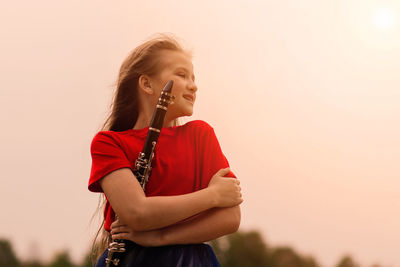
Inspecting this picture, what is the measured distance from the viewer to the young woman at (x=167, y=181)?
10.4 feet

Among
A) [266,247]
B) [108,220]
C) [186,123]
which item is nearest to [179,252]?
[108,220]

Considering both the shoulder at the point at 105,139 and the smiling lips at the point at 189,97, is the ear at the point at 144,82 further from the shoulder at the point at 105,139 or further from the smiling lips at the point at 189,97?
the shoulder at the point at 105,139

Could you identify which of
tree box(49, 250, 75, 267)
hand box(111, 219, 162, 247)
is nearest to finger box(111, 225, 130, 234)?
hand box(111, 219, 162, 247)

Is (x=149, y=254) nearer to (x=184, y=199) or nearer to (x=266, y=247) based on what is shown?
(x=184, y=199)

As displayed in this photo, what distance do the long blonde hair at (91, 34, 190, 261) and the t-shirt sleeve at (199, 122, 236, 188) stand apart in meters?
0.67

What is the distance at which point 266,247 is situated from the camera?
150 ft

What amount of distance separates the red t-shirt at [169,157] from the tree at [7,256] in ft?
136

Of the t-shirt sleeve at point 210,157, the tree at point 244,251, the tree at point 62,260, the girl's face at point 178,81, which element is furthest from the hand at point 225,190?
the tree at point 244,251

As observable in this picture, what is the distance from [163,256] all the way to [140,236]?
0.21 metres

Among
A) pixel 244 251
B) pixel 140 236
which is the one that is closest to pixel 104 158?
pixel 140 236

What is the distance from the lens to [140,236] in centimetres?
324

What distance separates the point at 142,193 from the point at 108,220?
547mm

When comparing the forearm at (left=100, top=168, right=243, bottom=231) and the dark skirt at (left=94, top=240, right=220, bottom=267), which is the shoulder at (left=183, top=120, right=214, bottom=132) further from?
the dark skirt at (left=94, top=240, right=220, bottom=267)

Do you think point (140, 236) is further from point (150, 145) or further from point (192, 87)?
A: point (192, 87)
